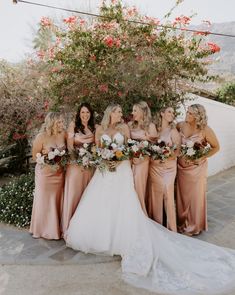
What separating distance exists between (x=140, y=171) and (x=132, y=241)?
121 centimetres

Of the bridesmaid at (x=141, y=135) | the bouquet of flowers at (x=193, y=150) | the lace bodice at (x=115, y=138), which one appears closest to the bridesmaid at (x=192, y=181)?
the bouquet of flowers at (x=193, y=150)

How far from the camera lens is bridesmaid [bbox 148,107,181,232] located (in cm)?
592

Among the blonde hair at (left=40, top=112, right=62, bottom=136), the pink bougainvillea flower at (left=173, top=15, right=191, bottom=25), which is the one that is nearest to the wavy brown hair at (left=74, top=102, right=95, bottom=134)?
the blonde hair at (left=40, top=112, right=62, bottom=136)

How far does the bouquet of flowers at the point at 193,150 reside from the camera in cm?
579

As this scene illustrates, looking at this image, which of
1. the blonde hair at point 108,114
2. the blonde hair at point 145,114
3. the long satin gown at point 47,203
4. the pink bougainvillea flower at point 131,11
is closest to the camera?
the blonde hair at point 108,114

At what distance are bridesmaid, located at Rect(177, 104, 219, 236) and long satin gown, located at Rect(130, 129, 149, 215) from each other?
0.71 m

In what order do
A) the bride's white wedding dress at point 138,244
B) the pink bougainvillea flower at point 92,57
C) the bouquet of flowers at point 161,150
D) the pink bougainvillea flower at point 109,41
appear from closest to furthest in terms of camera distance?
the bride's white wedding dress at point 138,244
the bouquet of flowers at point 161,150
the pink bougainvillea flower at point 109,41
the pink bougainvillea flower at point 92,57

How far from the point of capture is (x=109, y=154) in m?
5.37

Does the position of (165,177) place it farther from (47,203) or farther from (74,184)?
(47,203)

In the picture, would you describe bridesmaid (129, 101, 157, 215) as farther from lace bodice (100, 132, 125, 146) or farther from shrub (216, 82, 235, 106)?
shrub (216, 82, 235, 106)

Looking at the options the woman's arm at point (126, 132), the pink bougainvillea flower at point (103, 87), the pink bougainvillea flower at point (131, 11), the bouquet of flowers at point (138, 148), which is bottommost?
the bouquet of flowers at point (138, 148)

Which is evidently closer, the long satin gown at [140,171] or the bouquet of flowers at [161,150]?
the bouquet of flowers at [161,150]

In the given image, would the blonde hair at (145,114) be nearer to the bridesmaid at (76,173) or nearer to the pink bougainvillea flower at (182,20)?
the bridesmaid at (76,173)

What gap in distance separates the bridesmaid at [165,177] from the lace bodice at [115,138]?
26.9 inches
